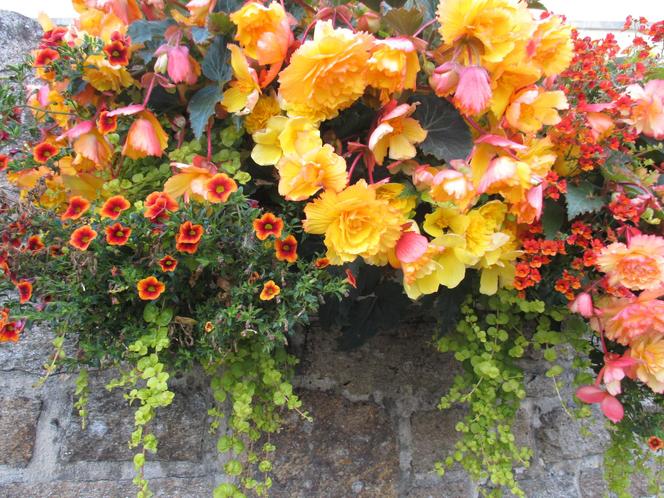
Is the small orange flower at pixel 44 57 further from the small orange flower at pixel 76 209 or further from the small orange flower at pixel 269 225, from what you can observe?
the small orange flower at pixel 269 225

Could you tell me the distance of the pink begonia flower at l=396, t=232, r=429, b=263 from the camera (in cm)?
85

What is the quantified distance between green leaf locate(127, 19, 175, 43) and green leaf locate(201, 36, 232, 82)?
100mm

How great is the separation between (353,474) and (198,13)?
1.05 metres

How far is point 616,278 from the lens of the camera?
3.03 feet

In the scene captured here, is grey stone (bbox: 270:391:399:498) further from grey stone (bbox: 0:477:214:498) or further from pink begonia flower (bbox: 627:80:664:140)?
pink begonia flower (bbox: 627:80:664:140)

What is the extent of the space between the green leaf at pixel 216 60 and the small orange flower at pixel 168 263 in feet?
1.09

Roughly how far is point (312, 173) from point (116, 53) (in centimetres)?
42

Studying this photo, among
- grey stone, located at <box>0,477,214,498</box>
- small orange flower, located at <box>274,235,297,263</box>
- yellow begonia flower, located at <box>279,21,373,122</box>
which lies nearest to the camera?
yellow begonia flower, located at <box>279,21,373,122</box>

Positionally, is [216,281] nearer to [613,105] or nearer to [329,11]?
[329,11]

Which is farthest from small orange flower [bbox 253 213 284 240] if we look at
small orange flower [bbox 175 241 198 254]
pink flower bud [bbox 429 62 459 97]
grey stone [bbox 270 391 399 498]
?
grey stone [bbox 270 391 399 498]

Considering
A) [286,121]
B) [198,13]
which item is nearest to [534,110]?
[286,121]

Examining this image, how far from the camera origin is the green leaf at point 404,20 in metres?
0.89

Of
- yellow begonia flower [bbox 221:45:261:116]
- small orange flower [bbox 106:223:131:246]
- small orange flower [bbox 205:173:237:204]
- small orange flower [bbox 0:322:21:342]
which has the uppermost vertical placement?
yellow begonia flower [bbox 221:45:261:116]

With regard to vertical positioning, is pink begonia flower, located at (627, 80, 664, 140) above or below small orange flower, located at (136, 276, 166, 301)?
above
